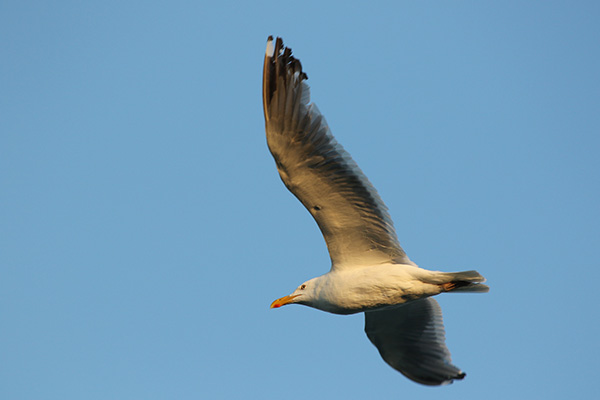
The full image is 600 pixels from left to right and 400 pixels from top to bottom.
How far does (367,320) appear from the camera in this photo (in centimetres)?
1121

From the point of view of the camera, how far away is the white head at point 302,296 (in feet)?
33.8

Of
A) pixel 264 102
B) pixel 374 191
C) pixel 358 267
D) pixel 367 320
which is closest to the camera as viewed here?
pixel 264 102

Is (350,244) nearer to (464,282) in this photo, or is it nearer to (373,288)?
(373,288)

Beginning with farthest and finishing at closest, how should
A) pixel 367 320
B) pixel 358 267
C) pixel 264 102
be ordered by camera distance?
1. pixel 367 320
2. pixel 358 267
3. pixel 264 102

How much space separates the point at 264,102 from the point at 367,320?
14.7ft

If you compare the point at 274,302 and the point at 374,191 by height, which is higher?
the point at 374,191

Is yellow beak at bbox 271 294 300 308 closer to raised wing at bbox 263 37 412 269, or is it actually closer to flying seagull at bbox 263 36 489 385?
flying seagull at bbox 263 36 489 385

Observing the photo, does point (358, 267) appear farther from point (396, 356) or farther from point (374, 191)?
point (396, 356)

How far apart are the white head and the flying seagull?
0.05ft

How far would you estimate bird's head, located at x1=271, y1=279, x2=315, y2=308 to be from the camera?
10.3 meters

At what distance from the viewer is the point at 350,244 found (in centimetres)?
1004

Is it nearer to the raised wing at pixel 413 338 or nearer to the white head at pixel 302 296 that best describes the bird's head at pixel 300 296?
the white head at pixel 302 296

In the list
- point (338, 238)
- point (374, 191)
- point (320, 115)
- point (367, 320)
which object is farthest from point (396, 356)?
point (320, 115)

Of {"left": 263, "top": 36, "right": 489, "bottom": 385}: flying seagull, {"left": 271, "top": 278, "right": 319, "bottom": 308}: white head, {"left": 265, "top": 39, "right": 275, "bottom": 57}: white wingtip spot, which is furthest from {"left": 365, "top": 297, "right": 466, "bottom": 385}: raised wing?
{"left": 265, "top": 39, "right": 275, "bottom": 57}: white wingtip spot
